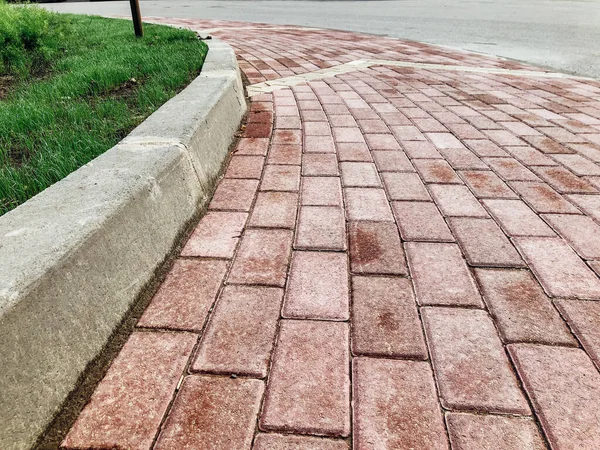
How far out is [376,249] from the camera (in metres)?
1.94

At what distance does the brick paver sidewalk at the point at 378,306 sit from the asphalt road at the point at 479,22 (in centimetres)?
407

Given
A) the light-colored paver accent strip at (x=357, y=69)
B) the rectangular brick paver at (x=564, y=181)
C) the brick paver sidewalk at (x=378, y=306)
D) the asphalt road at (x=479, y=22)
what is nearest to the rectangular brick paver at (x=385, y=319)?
the brick paver sidewalk at (x=378, y=306)

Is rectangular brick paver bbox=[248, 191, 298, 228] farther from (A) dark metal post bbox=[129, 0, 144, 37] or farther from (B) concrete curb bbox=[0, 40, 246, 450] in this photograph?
(A) dark metal post bbox=[129, 0, 144, 37]

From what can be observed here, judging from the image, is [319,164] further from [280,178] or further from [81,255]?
[81,255]

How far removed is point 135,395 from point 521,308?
4.55ft

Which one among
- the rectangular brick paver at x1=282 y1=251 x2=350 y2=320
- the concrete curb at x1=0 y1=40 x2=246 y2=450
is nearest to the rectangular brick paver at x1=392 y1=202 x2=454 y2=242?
the rectangular brick paver at x1=282 y1=251 x2=350 y2=320

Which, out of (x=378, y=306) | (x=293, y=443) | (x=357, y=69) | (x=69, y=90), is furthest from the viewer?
(x=357, y=69)

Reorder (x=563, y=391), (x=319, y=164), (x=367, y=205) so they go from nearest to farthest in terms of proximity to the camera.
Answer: (x=563, y=391), (x=367, y=205), (x=319, y=164)

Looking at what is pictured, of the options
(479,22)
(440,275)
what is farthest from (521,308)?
(479,22)

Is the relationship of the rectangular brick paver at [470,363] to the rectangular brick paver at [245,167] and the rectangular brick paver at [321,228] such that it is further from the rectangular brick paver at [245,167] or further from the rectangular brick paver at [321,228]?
the rectangular brick paver at [245,167]

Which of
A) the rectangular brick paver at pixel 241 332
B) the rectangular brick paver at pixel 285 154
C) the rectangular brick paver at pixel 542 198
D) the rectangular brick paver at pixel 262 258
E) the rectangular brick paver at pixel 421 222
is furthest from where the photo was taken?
the rectangular brick paver at pixel 285 154

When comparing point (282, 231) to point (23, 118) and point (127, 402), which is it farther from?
point (23, 118)

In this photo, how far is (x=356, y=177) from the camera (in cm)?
259

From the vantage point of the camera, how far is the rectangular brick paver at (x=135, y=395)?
1161 mm
